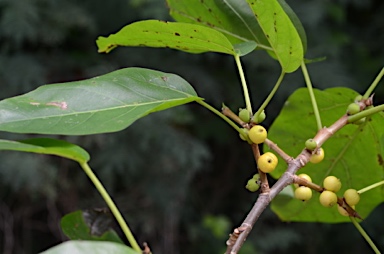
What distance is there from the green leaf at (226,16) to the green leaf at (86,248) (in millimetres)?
329

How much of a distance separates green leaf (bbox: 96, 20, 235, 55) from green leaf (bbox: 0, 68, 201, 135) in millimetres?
33

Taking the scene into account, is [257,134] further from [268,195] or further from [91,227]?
[91,227]

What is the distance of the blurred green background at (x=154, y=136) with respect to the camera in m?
1.73

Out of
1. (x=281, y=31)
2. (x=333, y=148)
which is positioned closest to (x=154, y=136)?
(x=333, y=148)

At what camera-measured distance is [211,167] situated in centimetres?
225

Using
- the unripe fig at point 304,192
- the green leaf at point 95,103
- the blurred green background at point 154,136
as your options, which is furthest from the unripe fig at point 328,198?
the blurred green background at point 154,136

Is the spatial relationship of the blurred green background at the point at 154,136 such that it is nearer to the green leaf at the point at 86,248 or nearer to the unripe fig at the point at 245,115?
the unripe fig at the point at 245,115

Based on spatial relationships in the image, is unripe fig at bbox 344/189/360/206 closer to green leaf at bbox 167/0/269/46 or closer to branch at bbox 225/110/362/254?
branch at bbox 225/110/362/254

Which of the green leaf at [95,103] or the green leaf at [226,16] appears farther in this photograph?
the green leaf at [226,16]

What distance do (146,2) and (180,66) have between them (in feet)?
0.85

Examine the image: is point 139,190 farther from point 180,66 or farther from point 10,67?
point 10,67

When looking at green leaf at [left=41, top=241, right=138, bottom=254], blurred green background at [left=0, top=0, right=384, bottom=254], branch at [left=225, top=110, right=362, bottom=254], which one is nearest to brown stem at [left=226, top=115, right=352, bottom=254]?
branch at [left=225, top=110, right=362, bottom=254]

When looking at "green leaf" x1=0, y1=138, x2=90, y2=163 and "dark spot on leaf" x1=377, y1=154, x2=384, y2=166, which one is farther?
"dark spot on leaf" x1=377, y1=154, x2=384, y2=166

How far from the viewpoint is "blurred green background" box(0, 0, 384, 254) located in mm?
1734
